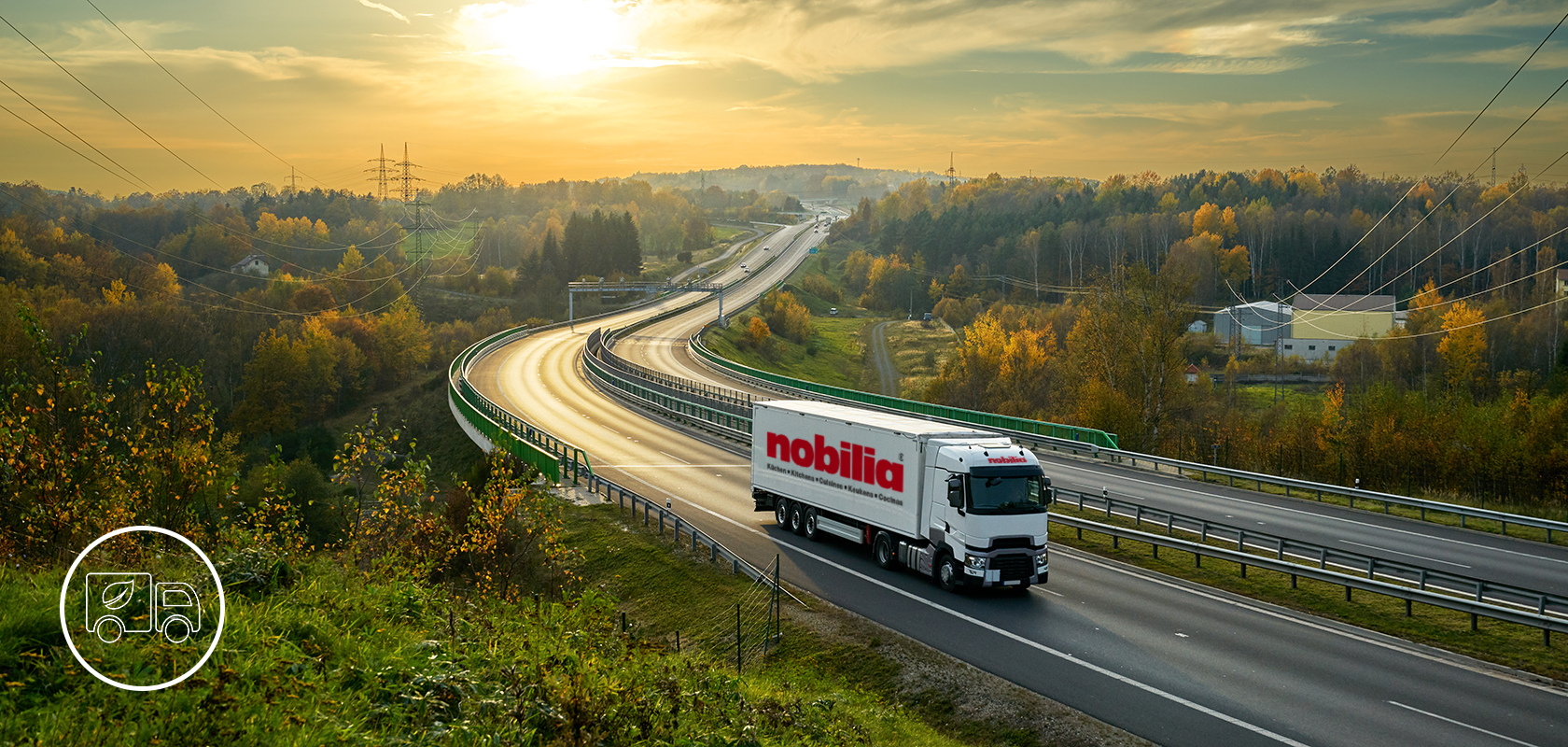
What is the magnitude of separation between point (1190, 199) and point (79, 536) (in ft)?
669

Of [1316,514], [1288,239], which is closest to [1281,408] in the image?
[1316,514]

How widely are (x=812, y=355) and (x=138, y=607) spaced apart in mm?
109146

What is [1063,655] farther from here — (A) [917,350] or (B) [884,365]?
(A) [917,350]

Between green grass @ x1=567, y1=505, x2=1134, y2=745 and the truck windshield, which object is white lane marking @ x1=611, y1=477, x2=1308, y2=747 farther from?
the truck windshield

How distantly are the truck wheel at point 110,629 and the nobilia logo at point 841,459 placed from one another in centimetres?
1760

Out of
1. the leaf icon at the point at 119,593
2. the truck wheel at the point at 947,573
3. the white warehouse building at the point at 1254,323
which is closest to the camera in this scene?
the leaf icon at the point at 119,593

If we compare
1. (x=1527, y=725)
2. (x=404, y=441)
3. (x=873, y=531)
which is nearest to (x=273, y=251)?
(x=404, y=441)

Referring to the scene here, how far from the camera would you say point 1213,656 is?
18266 mm

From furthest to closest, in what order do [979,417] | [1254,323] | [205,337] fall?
1. [1254,323]
2. [205,337]
3. [979,417]

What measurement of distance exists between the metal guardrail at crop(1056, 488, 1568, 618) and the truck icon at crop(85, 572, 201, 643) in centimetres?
2300

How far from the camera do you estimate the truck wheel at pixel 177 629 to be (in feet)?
30.3

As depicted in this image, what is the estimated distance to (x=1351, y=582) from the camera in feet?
71.0

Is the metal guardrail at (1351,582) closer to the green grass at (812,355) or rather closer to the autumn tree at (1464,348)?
the green grass at (812,355)

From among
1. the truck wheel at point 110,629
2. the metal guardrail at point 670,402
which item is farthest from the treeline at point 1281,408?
the truck wheel at point 110,629
